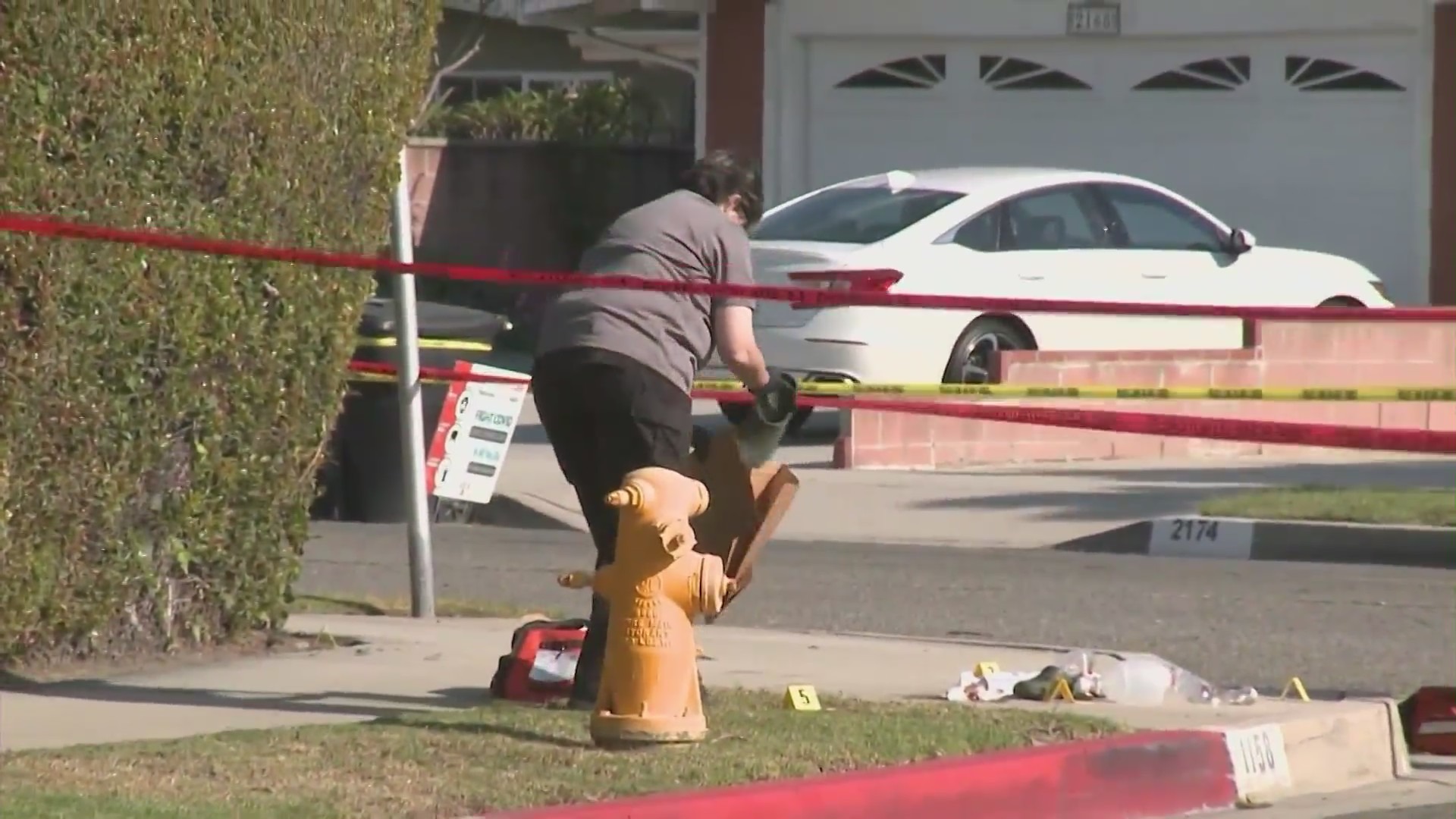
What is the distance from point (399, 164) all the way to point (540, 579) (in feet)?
10.7

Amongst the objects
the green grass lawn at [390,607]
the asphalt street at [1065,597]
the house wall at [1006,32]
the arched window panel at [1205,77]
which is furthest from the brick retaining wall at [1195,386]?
the green grass lawn at [390,607]

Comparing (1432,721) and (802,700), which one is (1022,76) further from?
(802,700)

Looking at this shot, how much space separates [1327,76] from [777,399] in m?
16.4

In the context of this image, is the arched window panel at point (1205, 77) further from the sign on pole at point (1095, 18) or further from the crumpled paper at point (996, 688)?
the crumpled paper at point (996, 688)

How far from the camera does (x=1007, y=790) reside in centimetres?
670

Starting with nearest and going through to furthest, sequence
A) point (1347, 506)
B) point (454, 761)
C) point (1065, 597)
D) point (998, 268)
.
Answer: point (454, 761) → point (1065, 597) → point (1347, 506) → point (998, 268)

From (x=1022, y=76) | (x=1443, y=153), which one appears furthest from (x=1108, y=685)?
(x=1022, y=76)

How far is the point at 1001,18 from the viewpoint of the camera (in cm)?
2322

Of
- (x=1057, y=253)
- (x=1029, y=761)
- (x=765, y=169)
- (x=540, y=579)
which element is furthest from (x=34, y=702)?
(x=765, y=169)

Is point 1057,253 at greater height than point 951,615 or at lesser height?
greater

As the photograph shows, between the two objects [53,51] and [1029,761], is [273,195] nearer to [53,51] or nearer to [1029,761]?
[53,51]

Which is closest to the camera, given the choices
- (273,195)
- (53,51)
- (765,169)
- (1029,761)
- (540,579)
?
(1029,761)

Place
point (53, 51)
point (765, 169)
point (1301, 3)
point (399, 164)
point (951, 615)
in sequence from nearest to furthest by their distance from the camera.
A: point (53, 51)
point (399, 164)
point (951, 615)
point (1301, 3)
point (765, 169)

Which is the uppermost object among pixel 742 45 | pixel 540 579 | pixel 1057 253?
pixel 742 45
